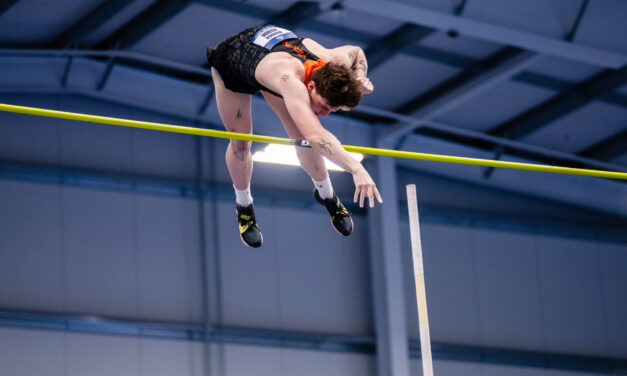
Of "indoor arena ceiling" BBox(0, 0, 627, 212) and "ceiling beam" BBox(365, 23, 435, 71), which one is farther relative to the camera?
"ceiling beam" BBox(365, 23, 435, 71)

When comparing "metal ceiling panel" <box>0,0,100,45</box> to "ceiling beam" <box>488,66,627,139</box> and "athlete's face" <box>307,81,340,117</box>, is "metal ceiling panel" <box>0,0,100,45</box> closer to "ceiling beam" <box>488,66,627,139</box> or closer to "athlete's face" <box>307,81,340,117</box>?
"ceiling beam" <box>488,66,627,139</box>

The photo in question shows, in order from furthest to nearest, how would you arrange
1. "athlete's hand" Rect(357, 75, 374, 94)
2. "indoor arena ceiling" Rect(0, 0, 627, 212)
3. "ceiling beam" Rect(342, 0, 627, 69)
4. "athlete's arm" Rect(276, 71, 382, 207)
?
"indoor arena ceiling" Rect(0, 0, 627, 212), "ceiling beam" Rect(342, 0, 627, 69), "athlete's hand" Rect(357, 75, 374, 94), "athlete's arm" Rect(276, 71, 382, 207)

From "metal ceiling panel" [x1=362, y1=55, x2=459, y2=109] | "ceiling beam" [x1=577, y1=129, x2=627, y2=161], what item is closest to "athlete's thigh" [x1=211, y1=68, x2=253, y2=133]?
"metal ceiling panel" [x1=362, y1=55, x2=459, y2=109]

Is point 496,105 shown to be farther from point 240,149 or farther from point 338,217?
point 240,149

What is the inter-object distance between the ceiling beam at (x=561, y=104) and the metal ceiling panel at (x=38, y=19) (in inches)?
231

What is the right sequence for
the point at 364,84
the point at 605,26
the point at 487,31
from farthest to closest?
1. the point at 605,26
2. the point at 487,31
3. the point at 364,84

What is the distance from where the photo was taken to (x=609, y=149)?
1299 centimetres

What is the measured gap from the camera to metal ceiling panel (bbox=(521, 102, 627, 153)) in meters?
12.2

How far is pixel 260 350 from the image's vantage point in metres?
11.7

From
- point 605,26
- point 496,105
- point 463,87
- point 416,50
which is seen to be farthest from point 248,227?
point 496,105

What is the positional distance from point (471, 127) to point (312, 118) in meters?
8.63

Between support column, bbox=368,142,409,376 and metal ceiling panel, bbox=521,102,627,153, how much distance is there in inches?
82.6

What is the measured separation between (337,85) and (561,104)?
26.8ft

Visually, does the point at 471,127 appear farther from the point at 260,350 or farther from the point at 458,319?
the point at 260,350
